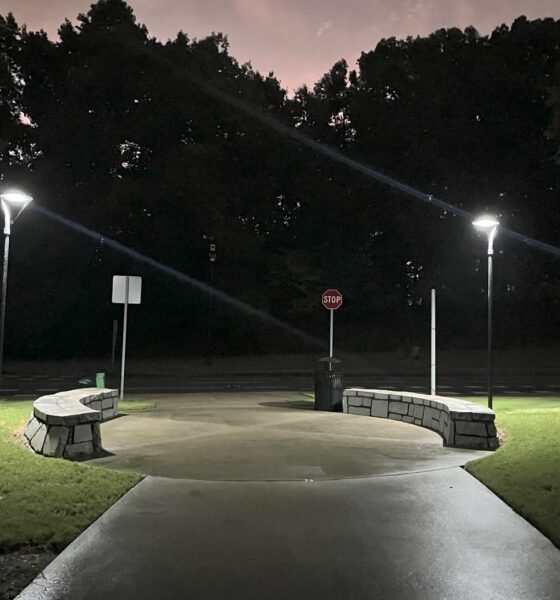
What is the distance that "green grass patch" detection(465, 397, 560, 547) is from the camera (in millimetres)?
5797

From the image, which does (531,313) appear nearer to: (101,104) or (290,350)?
(290,350)

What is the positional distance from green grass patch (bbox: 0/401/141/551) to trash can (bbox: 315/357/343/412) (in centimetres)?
727

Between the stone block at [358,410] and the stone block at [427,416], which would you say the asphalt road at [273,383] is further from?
the stone block at [427,416]

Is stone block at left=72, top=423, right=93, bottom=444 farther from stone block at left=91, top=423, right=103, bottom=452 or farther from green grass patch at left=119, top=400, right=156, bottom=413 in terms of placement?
green grass patch at left=119, top=400, right=156, bottom=413

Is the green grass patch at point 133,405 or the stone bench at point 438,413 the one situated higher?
the stone bench at point 438,413

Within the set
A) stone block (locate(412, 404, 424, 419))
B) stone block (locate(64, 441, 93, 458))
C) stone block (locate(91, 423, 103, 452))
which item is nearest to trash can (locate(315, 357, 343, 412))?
stone block (locate(412, 404, 424, 419))

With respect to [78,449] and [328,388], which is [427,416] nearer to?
[328,388]

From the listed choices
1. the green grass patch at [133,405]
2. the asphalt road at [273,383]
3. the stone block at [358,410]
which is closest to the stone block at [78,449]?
the green grass patch at [133,405]

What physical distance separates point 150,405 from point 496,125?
30.5 meters

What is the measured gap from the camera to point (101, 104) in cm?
3516

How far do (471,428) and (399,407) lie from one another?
3.21 meters

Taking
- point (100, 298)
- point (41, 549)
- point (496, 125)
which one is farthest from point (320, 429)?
point (496, 125)

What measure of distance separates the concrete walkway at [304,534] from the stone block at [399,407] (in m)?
3.25

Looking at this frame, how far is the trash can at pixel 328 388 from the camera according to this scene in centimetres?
1412
